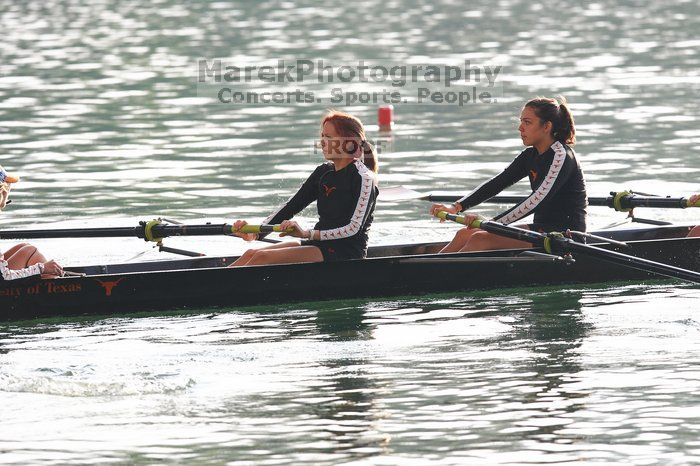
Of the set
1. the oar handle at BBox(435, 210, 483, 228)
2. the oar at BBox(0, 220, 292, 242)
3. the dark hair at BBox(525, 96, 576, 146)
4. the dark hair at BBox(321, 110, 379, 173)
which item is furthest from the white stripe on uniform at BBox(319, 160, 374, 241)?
the dark hair at BBox(525, 96, 576, 146)

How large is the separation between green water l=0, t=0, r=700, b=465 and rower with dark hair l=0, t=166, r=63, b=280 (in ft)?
1.44

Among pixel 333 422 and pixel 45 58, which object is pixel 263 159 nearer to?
pixel 333 422

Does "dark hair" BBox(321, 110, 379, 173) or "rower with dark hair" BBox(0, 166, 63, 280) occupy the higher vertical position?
"dark hair" BBox(321, 110, 379, 173)

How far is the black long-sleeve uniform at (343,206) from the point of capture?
503 inches

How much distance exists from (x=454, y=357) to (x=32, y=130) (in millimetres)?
15087

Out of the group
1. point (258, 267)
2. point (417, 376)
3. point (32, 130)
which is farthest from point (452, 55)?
point (417, 376)

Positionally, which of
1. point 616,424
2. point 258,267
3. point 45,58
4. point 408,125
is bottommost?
point 616,424

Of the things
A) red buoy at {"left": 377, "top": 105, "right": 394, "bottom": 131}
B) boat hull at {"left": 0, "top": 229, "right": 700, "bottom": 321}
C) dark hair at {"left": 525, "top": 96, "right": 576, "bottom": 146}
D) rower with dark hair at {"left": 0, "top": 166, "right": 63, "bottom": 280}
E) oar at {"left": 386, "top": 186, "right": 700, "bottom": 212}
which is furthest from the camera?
red buoy at {"left": 377, "top": 105, "right": 394, "bottom": 131}

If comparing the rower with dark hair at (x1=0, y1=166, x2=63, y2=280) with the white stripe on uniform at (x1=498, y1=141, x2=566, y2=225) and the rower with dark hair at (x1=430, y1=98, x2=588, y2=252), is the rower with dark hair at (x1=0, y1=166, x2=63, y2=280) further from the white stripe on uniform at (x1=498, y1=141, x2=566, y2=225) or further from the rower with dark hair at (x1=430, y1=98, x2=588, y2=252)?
the white stripe on uniform at (x1=498, y1=141, x2=566, y2=225)

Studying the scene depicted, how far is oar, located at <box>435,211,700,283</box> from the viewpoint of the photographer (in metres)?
12.5

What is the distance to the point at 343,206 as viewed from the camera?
12.8 metres

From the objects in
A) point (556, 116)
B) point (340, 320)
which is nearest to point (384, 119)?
point (556, 116)

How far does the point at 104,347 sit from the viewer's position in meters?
11.9

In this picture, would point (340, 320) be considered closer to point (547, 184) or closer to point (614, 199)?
point (547, 184)
